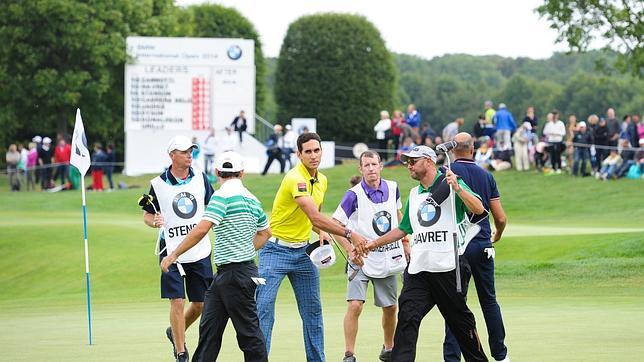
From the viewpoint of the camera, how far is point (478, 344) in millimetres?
11164

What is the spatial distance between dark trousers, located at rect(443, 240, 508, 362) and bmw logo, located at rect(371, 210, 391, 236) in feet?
4.11

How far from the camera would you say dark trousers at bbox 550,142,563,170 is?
39.8 m

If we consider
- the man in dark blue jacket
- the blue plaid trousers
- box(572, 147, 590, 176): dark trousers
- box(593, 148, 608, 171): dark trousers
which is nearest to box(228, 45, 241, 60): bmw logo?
the man in dark blue jacket

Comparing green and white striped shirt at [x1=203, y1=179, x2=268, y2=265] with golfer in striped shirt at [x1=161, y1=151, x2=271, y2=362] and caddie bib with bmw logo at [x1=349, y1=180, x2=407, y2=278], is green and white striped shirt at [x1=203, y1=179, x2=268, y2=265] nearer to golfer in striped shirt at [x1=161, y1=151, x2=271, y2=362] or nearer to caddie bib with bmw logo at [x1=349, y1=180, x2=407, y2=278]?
golfer in striped shirt at [x1=161, y1=151, x2=271, y2=362]

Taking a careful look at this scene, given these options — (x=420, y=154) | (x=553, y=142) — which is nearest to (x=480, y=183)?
(x=420, y=154)

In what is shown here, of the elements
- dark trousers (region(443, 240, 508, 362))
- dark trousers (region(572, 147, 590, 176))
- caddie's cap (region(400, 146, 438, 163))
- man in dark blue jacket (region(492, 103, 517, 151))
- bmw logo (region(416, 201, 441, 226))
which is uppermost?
caddie's cap (region(400, 146, 438, 163))

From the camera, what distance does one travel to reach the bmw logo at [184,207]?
12656mm

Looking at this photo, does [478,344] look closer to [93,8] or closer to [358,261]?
[358,261]

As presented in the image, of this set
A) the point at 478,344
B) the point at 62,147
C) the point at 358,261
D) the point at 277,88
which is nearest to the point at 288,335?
the point at 358,261

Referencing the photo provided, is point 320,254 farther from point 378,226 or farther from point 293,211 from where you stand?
point 378,226

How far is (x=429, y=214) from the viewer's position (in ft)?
36.6

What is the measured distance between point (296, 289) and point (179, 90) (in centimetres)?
4030

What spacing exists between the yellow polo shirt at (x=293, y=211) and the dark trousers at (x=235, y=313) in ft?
3.44

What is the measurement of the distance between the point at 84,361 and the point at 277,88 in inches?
2264
